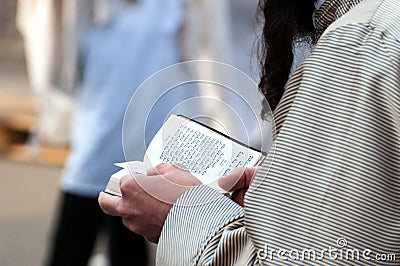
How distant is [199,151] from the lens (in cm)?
156

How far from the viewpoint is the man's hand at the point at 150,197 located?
1592 millimetres

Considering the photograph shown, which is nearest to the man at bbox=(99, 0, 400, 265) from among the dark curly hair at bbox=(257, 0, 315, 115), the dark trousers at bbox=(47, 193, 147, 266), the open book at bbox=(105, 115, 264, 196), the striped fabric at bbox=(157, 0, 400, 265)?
the striped fabric at bbox=(157, 0, 400, 265)

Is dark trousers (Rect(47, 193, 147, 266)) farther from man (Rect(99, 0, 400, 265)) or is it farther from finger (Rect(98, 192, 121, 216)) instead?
man (Rect(99, 0, 400, 265))

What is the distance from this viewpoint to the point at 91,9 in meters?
3.97

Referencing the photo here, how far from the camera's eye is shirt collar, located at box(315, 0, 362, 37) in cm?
153

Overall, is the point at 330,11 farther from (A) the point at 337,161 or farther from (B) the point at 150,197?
(B) the point at 150,197

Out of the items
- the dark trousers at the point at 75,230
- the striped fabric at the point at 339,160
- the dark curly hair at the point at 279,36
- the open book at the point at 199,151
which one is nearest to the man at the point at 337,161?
the striped fabric at the point at 339,160

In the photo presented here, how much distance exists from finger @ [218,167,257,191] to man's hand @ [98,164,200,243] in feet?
0.14

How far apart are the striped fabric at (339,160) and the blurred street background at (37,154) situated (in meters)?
2.44

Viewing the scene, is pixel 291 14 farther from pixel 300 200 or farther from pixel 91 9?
pixel 91 9

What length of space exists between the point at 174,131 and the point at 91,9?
248 centimetres

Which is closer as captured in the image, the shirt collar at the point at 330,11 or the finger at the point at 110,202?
the shirt collar at the point at 330,11

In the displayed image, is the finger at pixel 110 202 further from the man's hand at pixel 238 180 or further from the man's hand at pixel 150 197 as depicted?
the man's hand at pixel 238 180

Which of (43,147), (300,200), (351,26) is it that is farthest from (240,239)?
(43,147)
